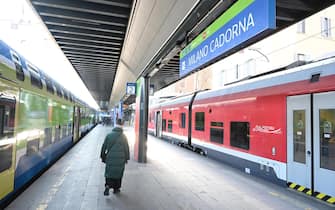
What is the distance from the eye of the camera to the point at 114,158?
5.15 metres

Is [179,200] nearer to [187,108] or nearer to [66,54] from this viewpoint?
[187,108]

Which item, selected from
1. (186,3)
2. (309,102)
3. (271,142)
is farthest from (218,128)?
(186,3)

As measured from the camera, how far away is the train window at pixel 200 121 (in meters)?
10.9

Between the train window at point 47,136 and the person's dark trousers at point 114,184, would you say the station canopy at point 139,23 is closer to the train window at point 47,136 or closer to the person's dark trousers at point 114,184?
the train window at point 47,136

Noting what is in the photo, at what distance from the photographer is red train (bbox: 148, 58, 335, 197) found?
16.7 ft

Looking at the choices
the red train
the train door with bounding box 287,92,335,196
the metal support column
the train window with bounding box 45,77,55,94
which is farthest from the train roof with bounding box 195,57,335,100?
the train window with bounding box 45,77,55,94

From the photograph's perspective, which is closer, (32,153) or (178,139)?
(32,153)

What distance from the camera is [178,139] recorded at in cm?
1436

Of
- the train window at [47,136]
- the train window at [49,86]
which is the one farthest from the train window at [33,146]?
the train window at [49,86]

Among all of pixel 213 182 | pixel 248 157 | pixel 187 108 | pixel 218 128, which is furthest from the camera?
pixel 187 108

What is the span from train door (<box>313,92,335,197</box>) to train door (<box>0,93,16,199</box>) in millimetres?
5608

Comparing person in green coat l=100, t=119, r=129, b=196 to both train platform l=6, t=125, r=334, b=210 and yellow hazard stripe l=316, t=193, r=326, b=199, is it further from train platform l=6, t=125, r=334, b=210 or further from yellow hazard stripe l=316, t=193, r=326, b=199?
yellow hazard stripe l=316, t=193, r=326, b=199

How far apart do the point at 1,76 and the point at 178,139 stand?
1135 cm

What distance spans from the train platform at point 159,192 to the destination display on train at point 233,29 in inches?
101
